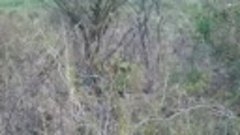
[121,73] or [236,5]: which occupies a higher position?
[236,5]

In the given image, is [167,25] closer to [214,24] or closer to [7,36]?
[214,24]

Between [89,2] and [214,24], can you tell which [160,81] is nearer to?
[214,24]

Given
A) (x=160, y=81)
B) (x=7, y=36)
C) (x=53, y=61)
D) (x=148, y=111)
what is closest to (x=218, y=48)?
(x=160, y=81)

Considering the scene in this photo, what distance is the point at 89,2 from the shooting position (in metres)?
7.40

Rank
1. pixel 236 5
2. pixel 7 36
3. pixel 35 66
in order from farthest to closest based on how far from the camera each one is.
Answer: pixel 7 36
pixel 236 5
pixel 35 66

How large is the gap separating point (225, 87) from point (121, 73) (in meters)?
1.19

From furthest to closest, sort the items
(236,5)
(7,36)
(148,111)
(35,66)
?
(7,36), (236,5), (35,66), (148,111)

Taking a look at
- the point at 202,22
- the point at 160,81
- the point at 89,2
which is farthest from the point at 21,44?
the point at 202,22

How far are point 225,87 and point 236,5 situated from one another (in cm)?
93

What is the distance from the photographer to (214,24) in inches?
262

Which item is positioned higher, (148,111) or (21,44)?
(21,44)

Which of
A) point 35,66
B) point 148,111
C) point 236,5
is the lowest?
point 148,111

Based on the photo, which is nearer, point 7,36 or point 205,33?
point 205,33

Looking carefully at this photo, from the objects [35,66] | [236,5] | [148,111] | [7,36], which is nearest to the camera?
[148,111]
